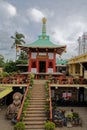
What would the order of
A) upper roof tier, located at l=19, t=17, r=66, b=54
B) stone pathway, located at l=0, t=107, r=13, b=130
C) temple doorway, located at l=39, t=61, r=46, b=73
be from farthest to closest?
temple doorway, located at l=39, t=61, r=46, b=73, upper roof tier, located at l=19, t=17, r=66, b=54, stone pathway, located at l=0, t=107, r=13, b=130

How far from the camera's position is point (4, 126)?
17.9 meters

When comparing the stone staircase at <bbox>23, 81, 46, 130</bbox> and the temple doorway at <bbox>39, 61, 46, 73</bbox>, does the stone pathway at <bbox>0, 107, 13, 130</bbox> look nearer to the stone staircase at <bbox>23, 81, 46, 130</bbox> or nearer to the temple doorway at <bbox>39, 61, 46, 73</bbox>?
the stone staircase at <bbox>23, 81, 46, 130</bbox>

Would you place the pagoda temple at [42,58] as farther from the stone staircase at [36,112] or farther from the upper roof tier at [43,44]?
the stone staircase at [36,112]

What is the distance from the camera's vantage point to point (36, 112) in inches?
754

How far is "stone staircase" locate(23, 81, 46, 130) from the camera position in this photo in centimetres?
1748

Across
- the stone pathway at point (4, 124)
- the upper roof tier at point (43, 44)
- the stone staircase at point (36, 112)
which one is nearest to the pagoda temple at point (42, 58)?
the upper roof tier at point (43, 44)

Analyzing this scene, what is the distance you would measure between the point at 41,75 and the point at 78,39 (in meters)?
55.0

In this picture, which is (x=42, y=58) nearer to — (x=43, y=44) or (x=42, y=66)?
(x=42, y=66)

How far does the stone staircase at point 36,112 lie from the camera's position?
57.4ft

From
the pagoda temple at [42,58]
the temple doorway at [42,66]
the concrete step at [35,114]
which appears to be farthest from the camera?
the temple doorway at [42,66]

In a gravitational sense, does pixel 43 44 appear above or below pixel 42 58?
above

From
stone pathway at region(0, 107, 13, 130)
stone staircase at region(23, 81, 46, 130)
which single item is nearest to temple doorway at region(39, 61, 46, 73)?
stone staircase at region(23, 81, 46, 130)

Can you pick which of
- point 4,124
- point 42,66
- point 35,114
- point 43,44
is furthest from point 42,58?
point 4,124

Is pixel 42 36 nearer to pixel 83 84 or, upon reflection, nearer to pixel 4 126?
pixel 83 84
